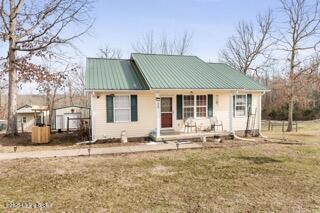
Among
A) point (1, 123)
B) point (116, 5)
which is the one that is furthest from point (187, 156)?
point (1, 123)

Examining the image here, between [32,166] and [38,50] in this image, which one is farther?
[38,50]

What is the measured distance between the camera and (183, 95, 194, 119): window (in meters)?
13.2

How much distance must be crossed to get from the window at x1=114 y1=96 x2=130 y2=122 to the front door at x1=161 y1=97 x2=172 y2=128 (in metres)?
1.98

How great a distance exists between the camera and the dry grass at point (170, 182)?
4.95 metres

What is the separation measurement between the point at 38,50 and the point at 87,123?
220 inches

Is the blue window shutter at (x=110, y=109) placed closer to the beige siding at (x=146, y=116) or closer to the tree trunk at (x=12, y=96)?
the beige siding at (x=146, y=116)

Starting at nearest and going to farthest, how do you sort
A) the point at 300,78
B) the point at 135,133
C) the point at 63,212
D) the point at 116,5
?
1. the point at 63,212
2. the point at 135,133
3. the point at 116,5
4. the point at 300,78

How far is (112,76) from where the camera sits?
41.5 feet

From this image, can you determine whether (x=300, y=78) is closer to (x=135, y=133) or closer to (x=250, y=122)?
(x=250, y=122)

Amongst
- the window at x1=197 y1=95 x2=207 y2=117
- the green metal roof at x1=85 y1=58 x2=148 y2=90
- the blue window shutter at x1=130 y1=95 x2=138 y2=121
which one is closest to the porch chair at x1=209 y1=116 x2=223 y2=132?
the window at x1=197 y1=95 x2=207 y2=117

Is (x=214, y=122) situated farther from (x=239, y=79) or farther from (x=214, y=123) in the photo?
(x=239, y=79)

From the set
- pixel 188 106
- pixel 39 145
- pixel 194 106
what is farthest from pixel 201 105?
pixel 39 145

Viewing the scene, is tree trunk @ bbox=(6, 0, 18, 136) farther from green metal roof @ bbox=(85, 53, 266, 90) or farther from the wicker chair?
the wicker chair

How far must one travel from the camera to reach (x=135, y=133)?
479 inches
